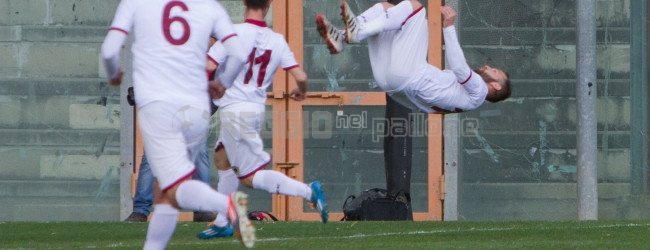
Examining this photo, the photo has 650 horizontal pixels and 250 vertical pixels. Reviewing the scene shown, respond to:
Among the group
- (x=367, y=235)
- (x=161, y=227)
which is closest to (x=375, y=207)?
(x=367, y=235)

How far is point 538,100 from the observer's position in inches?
540

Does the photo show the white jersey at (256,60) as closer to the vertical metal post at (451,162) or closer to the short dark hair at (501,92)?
the short dark hair at (501,92)

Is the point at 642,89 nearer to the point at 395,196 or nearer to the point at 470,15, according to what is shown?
the point at 470,15

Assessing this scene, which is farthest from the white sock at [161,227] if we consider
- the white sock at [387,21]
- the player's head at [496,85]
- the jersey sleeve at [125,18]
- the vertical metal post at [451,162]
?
the vertical metal post at [451,162]

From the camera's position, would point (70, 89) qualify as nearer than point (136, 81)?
No

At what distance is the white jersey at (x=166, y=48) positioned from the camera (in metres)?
7.24

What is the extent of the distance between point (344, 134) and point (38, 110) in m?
3.17

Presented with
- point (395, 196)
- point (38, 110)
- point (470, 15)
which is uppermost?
point (470, 15)

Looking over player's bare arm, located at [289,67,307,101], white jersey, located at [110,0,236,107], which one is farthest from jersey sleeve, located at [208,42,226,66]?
white jersey, located at [110,0,236,107]

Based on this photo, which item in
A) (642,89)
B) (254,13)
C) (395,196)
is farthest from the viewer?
(642,89)

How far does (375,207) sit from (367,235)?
2.32m

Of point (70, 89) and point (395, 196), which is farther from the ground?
point (70, 89)

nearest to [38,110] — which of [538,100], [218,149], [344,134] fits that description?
[344,134]

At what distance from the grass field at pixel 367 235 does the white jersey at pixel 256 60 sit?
1.07 meters
